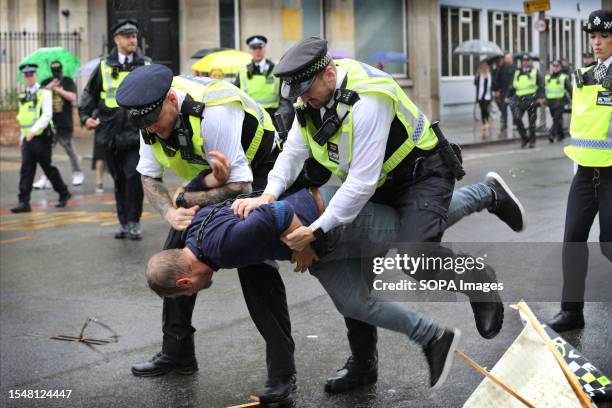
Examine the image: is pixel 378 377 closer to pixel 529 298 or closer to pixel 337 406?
pixel 337 406

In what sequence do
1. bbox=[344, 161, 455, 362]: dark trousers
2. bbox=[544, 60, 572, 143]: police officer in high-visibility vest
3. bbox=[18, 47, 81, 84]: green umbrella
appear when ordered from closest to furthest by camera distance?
1. bbox=[344, 161, 455, 362]: dark trousers
2. bbox=[18, 47, 81, 84]: green umbrella
3. bbox=[544, 60, 572, 143]: police officer in high-visibility vest

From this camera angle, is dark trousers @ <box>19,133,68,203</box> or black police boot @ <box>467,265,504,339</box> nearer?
black police boot @ <box>467,265,504,339</box>

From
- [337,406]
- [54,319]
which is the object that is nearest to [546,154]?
[54,319]

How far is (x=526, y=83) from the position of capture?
2280 cm

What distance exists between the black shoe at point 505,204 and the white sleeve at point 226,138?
131cm

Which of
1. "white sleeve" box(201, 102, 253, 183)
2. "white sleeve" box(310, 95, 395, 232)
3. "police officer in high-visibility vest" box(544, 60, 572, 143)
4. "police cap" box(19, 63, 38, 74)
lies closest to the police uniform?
"white sleeve" box(310, 95, 395, 232)

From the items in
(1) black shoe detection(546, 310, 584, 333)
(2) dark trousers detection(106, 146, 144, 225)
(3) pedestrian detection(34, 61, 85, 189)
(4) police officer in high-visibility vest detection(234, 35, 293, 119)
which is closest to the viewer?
(1) black shoe detection(546, 310, 584, 333)

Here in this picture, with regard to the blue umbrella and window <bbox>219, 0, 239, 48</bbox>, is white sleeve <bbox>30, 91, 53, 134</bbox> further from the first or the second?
the blue umbrella

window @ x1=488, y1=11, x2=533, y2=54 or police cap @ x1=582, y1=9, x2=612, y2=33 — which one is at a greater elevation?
window @ x1=488, y1=11, x2=533, y2=54

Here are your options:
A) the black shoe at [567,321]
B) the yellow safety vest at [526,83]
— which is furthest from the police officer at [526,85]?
the black shoe at [567,321]

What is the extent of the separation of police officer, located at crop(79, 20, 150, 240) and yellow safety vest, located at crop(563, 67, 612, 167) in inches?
191

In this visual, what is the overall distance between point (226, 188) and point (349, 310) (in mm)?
855

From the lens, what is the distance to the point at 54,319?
682 centimetres

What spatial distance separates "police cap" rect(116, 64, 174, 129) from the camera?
15.9 feet
